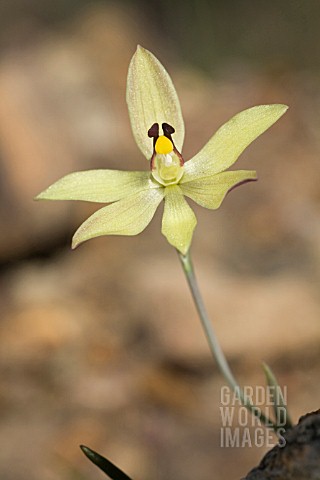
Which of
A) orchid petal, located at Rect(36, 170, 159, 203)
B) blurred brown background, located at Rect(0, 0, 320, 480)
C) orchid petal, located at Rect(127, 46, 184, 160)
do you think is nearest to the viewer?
orchid petal, located at Rect(36, 170, 159, 203)

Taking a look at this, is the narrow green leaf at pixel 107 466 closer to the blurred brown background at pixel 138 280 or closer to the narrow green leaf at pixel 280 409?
the narrow green leaf at pixel 280 409

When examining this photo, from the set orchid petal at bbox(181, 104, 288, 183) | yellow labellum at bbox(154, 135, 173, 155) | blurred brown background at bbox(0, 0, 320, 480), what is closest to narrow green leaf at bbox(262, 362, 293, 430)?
orchid petal at bbox(181, 104, 288, 183)

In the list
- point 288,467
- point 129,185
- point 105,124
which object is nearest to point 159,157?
point 129,185

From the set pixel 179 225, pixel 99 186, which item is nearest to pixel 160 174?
pixel 99 186

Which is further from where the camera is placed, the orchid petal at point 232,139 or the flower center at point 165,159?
the flower center at point 165,159

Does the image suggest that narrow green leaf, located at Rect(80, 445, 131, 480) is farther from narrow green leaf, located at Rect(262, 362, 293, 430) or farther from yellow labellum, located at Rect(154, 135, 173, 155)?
yellow labellum, located at Rect(154, 135, 173, 155)

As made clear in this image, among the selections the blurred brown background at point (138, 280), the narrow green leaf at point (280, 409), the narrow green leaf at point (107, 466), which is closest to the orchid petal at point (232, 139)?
the narrow green leaf at point (280, 409)

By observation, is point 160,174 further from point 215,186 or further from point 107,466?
point 107,466
